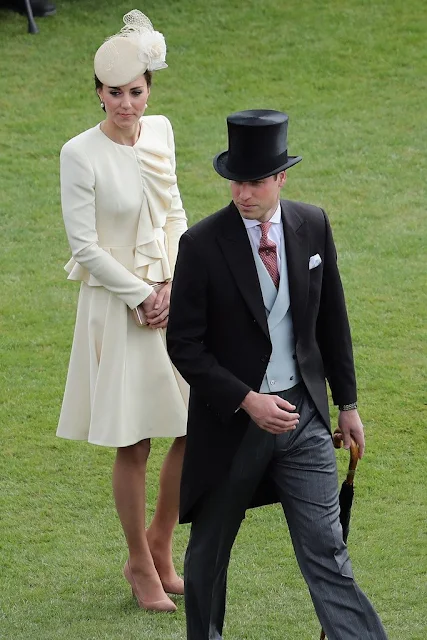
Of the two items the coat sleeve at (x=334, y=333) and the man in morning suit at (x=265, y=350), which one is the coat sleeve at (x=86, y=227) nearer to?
the man in morning suit at (x=265, y=350)

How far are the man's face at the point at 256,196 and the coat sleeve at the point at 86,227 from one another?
2.80ft

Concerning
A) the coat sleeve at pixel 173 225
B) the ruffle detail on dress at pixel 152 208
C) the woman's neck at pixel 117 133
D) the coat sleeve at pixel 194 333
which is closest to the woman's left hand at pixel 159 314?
the ruffle detail on dress at pixel 152 208

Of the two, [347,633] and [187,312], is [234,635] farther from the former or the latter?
[187,312]

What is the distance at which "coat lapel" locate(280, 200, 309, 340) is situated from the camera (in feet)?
14.4

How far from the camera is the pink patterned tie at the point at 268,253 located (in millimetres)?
4426

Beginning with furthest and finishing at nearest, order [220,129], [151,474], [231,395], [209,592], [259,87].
→ 1. [259,87]
2. [220,129]
3. [151,474]
4. [209,592]
5. [231,395]

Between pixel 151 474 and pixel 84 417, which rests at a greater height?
pixel 84 417

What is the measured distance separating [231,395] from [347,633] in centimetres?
83

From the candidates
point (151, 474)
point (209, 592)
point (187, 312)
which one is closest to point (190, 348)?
point (187, 312)

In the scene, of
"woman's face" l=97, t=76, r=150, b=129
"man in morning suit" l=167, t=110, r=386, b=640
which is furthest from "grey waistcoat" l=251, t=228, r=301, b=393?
"woman's face" l=97, t=76, r=150, b=129

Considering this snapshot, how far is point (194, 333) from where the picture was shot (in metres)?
4.38

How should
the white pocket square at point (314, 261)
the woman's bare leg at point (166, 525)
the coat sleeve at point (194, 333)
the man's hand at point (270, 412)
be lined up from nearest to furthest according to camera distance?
the man's hand at point (270, 412) < the coat sleeve at point (194, 333) < the white pocket square at point (314, 261) < the woman's bare leg at point (166, 525)

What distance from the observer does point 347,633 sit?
14.1ft

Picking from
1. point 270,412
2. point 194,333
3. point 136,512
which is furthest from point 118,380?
point 270,412
